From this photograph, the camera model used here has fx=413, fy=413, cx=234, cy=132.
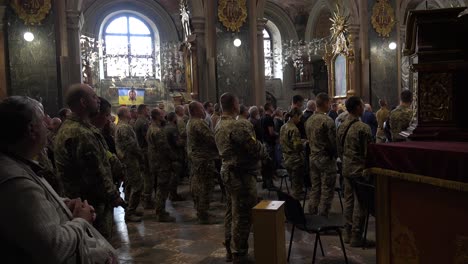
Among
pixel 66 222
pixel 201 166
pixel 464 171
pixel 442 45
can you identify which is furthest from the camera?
pixel 201 166

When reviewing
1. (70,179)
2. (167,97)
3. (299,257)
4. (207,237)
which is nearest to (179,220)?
(207,237)

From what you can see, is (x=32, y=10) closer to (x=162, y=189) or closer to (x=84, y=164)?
(x=162, y=189)

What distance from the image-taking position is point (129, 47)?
2167 cm

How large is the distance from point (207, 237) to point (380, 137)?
4680 millimetres

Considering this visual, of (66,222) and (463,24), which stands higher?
(463,24)

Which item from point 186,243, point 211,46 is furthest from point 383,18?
point 186,243

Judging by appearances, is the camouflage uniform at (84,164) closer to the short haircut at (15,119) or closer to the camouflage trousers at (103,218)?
the camouflage trousers at (103,218)

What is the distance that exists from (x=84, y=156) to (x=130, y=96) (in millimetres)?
18120

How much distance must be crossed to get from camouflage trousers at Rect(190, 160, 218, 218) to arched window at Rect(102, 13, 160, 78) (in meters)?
16.3

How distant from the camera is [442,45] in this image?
286 cm

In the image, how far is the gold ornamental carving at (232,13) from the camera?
13530mm

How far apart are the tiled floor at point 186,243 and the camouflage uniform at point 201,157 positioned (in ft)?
1.49

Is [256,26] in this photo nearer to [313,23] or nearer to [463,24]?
[313,23]

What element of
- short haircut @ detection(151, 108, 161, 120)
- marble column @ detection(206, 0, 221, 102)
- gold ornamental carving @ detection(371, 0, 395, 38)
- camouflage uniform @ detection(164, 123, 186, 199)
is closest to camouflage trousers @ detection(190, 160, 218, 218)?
camouflage uniform @ detection(164, 123, 186, 199)
